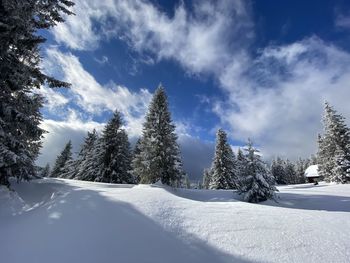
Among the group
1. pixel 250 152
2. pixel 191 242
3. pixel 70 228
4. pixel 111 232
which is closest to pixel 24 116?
pixel 70 228

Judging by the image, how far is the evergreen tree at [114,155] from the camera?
29391 millimetres

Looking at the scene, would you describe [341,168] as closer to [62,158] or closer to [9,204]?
[9,204]

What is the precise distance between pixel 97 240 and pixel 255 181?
13.3 m

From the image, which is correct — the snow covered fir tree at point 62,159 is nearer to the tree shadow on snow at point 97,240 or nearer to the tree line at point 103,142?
the tree line at point 103,142

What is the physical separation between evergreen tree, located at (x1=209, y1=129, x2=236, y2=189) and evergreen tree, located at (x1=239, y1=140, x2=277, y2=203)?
19.0 meters

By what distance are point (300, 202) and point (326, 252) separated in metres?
12.9

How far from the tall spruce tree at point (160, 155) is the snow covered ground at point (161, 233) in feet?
49.6

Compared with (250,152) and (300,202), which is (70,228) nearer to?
(250,152)

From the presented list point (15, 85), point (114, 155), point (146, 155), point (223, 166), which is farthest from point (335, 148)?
point (15, 85)

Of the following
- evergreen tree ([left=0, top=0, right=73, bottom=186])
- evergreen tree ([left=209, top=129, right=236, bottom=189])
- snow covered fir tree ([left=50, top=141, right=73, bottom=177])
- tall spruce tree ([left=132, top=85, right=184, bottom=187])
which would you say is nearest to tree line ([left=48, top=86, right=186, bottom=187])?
tall spruce tree ([left=132, top=85, right=184, bottom=187])

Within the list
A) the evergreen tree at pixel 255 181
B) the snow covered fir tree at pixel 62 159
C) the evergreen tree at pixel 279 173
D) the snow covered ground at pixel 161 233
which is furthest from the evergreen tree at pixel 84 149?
the evergreen tree at pixel 279 173

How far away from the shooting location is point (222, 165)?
36938 mm

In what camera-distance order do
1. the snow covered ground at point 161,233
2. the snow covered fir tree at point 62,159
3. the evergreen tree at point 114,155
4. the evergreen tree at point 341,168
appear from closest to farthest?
1. the snow covered ground at point 161,233
2. the evergreen tree at point 114,155
3. the evergreen tree at point 341,168
4. the snow covered fir tree at point 62,159

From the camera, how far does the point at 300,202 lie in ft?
56.2
